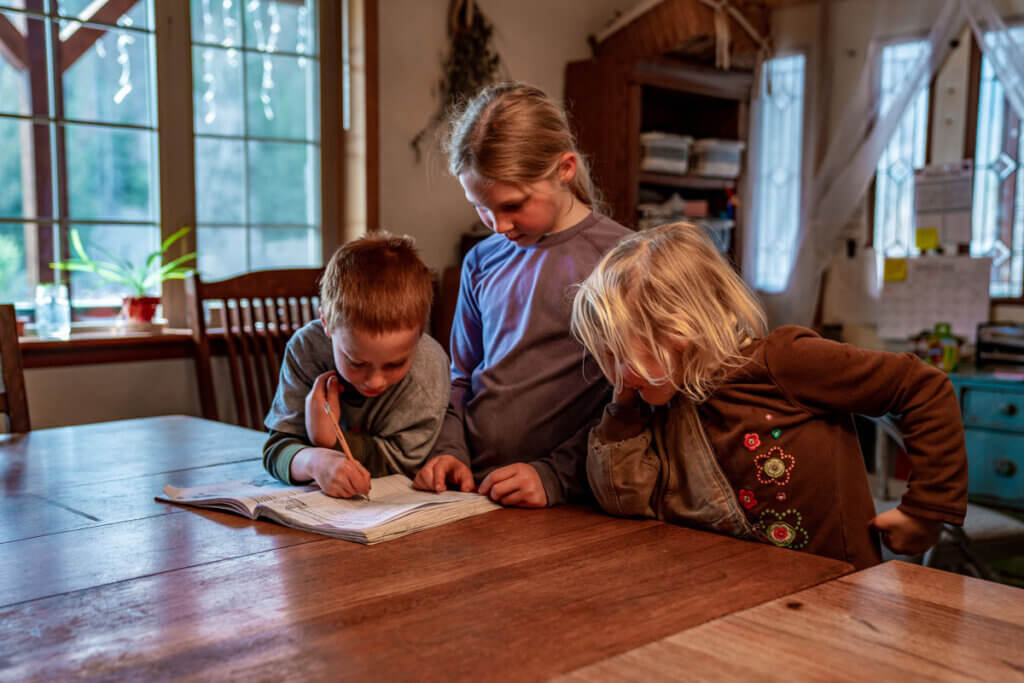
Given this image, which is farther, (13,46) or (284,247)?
(284,247)

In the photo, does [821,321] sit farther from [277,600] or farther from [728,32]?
[277,600]

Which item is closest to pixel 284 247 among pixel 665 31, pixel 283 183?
pixel 283 183

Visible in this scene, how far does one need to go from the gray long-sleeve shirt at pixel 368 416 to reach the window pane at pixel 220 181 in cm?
180

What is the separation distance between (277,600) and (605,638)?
33cm

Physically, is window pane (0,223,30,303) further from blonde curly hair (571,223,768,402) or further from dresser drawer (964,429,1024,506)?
dresser drawer (964,429,1024,506)

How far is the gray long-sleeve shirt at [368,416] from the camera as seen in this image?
4.58 ft

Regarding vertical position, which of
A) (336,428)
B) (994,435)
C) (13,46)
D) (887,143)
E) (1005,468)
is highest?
(13,46)

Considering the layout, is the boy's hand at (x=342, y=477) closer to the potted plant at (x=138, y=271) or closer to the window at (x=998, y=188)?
the potted plant at (x=138, y=271)

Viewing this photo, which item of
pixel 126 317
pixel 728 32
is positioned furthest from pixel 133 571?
pixel 728 32

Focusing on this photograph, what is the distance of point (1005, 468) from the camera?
3121 millimetres

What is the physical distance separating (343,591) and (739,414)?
0.58 meters

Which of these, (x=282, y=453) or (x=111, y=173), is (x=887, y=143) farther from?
→ (x=282, y=453)

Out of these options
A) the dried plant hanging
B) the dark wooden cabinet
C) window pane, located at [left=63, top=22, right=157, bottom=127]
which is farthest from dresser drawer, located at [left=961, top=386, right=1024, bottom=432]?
window pane, located at [left=63, top=22, right=157, bottom=127]

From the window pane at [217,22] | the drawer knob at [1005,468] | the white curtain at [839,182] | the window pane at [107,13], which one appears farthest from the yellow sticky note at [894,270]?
the window pane at [107,13]
